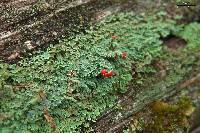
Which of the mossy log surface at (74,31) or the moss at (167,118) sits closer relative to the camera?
the mossy log surface at (74,31)

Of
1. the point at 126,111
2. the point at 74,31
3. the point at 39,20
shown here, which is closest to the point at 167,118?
the point at 126,111

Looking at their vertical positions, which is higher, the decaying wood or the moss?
the decaying wood

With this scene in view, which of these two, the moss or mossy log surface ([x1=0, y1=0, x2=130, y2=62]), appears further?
the moss

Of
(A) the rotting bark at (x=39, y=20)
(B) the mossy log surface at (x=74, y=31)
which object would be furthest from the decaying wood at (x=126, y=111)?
(A) the rotting bark at (x=39, y=20)

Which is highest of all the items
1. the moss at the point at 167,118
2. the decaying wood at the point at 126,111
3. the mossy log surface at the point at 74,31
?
the mossy log surface at the point at 74,31

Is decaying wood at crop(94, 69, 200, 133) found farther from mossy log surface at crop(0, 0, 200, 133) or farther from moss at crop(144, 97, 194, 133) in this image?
moss at crop(144, 97, 194, 133)

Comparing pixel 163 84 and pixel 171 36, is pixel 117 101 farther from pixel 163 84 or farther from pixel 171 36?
pixel 171 36

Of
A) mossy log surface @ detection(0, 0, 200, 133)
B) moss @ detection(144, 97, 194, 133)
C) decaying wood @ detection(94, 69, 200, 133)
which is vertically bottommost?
moss @ detection(144, 97, 194, 133)


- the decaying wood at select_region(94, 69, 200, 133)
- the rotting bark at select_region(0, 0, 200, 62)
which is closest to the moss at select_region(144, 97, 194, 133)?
the decaying wood at select_region(94, 69, 200, 133)

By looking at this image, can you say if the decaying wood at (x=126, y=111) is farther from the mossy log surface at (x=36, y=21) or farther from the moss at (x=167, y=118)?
the mossy log surface at (x=36, y=21)

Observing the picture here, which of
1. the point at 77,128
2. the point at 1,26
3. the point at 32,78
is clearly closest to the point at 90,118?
the point at 77,128

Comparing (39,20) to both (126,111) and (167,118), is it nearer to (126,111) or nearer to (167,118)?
(126,111)

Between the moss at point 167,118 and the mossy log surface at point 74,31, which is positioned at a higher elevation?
the mossy log surface at point 74,31
